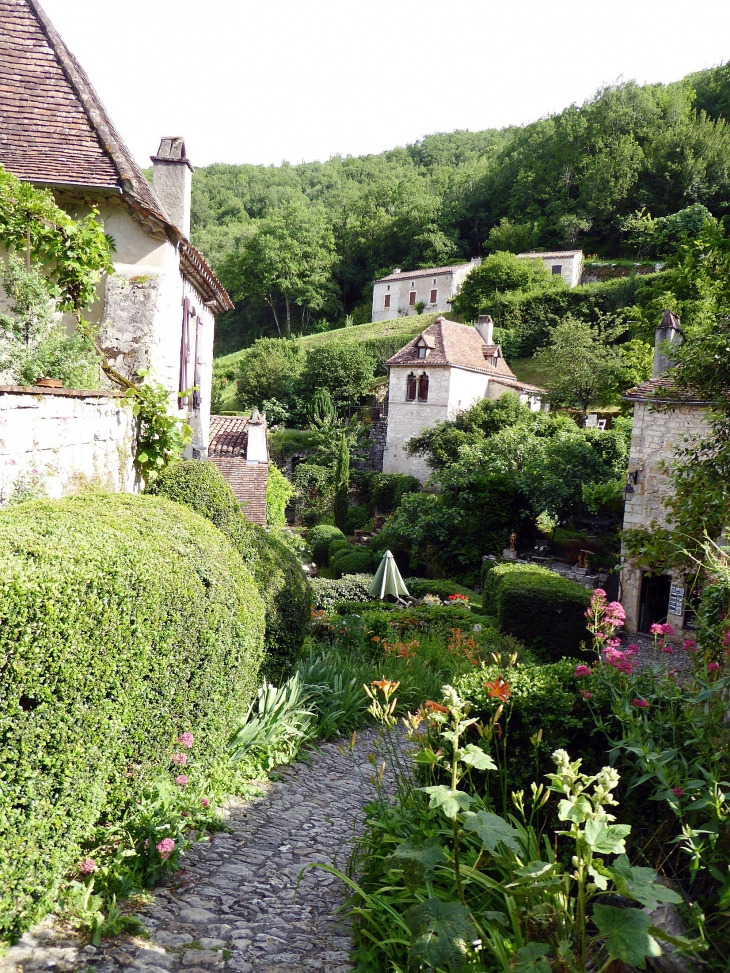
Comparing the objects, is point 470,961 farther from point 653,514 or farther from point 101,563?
point 653,514

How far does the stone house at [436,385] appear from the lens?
3275 cm

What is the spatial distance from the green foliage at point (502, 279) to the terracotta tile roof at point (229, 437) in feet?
98.2

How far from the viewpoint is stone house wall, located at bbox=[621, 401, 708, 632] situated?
17.0 m

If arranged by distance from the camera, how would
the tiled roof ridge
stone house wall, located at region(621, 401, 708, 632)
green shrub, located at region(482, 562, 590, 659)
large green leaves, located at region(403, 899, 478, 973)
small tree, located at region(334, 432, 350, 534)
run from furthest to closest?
small tree, located at region(334, 432, 350, 534)
stone house wall, located at region(621, 401, 708, 632)
green shrub, located at region(482, 562, 590, 659)
the tiled roof ridge
large green leaves, located at region(403, 899, 478, 973)

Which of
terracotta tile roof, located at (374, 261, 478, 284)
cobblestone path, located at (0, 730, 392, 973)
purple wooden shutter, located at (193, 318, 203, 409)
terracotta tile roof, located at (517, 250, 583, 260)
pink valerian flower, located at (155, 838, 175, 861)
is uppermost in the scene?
terracotta tile roof, located at (517, 250, 583, 260)

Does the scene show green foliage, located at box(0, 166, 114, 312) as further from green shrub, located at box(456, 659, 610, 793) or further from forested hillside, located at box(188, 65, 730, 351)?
forested hillside, located at box(188, 65, 730, 351)

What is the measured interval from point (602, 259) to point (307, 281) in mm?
24898

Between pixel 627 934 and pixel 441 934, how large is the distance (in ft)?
2.16

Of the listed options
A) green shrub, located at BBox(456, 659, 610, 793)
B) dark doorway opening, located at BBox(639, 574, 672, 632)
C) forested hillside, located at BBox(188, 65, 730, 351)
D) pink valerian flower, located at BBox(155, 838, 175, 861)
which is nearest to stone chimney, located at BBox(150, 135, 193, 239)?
green shrub, located at BBox(456, 659, 610, 793)

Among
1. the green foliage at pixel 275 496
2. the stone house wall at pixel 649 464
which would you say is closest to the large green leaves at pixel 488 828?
the stone house wall at pixel 649 464

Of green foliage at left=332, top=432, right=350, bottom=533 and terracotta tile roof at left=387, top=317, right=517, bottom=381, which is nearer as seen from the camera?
green foliage at left=332, top=432, right=350, bottom=533

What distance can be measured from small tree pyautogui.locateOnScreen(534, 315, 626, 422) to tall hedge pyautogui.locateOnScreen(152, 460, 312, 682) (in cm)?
2598

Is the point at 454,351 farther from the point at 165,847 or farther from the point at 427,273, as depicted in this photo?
the point at 165,847

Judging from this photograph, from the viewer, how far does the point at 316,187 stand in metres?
83.5
